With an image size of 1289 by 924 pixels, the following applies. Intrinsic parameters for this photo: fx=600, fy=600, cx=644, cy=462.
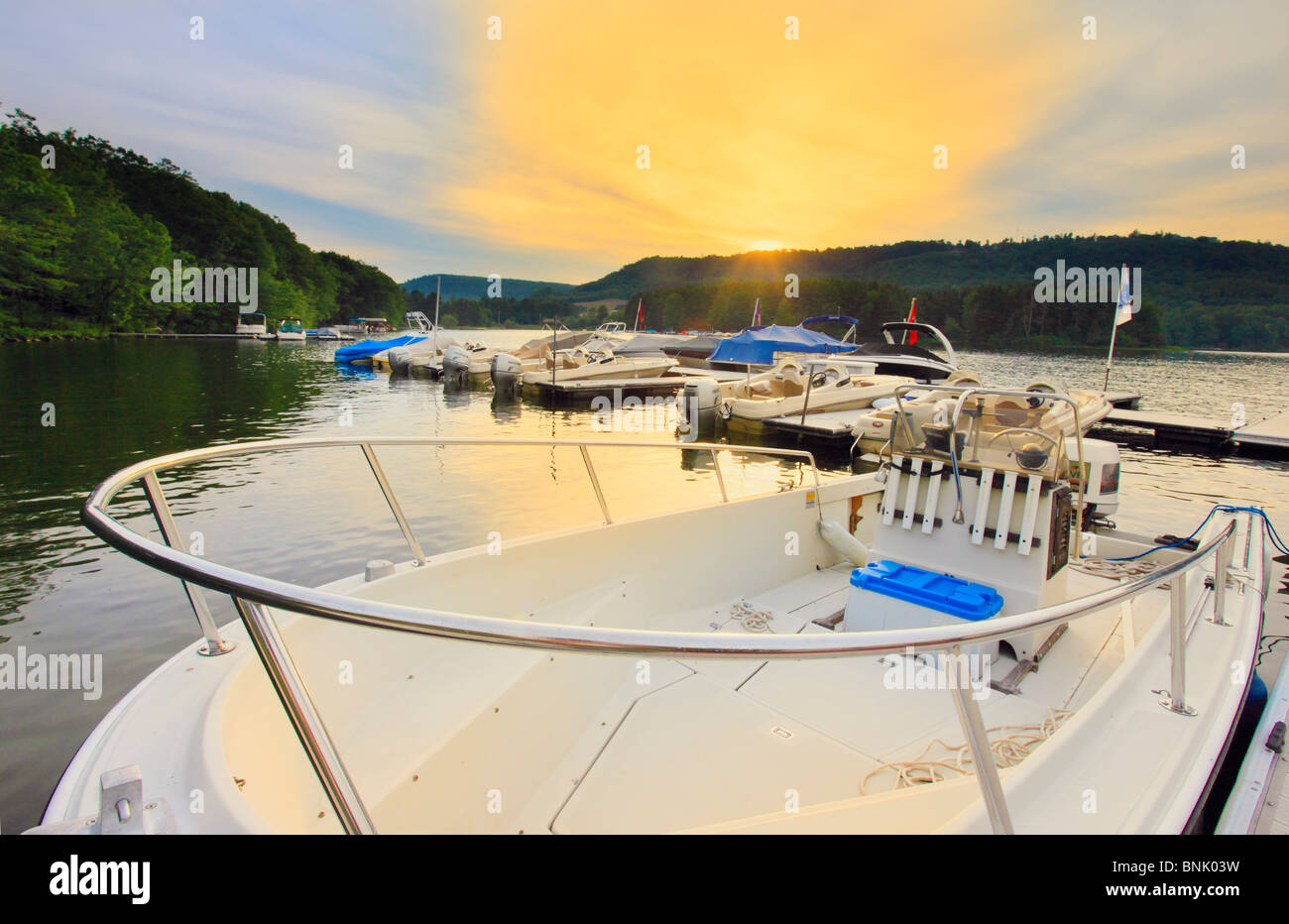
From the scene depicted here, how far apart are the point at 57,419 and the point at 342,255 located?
379 feet

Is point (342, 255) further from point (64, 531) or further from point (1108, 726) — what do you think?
point (1108, 726)

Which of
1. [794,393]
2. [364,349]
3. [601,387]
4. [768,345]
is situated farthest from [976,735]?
[364,349]

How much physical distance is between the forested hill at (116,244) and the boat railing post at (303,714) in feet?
113

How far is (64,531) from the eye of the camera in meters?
7.45

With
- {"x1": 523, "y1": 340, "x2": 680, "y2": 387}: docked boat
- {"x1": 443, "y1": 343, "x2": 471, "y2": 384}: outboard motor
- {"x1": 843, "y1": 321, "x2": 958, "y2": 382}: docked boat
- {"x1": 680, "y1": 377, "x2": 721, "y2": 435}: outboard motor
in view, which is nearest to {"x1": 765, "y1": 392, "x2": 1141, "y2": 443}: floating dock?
{"x1": 680, "y1": 377, "x2": 721, "y2": 435}: outboard motor

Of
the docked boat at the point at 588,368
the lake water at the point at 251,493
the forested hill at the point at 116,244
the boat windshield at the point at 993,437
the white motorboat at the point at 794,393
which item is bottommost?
the lake water at the point at 251,493

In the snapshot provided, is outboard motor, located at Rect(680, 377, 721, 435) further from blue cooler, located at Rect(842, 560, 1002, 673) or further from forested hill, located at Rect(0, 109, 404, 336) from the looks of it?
forested hill, located at Rect(0, 109, 404, 336)

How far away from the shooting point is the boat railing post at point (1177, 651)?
2.01 metres

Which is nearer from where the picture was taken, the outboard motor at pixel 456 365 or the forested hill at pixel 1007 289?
the outboard motor at pixel 456 365

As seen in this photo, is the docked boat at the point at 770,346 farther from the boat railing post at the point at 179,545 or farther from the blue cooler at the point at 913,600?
the boat railing post at the point at 179,545

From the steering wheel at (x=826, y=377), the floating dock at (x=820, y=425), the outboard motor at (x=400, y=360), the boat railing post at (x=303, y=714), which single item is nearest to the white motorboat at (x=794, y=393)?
the steering wheel at (x=826, y=377)

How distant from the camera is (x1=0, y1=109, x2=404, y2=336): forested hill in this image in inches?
1560

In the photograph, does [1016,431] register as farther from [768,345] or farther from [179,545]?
[768,345]
